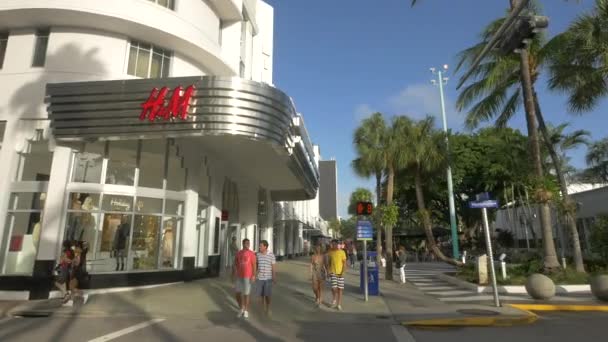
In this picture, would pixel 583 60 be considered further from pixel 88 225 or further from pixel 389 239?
pixel 88 225

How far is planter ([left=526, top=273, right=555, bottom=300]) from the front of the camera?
10852 mm

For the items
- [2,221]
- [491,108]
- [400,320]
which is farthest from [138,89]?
[491,108]

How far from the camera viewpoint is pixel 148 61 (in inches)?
591

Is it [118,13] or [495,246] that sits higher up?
[118,13]

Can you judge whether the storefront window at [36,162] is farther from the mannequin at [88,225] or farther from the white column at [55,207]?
the mannequin at [88,225]

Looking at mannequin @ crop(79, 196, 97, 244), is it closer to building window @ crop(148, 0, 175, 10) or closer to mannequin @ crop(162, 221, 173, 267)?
mannequin @ crop(162, 221, 173, 267)

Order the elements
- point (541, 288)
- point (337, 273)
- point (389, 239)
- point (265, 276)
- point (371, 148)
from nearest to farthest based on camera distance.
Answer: point (265, 276) < point (337, 273) < point (541, 288) < point (389, 239) < point (371, 148)

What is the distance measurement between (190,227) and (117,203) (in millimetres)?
2817

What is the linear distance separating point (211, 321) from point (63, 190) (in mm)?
7502

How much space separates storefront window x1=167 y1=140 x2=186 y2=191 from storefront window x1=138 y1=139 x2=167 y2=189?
317mm

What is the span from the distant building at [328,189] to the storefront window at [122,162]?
86.3 meters

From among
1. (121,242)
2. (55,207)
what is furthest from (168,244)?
(55,207)

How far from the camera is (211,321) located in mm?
8547

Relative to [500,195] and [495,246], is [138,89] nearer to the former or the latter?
[500,195]
